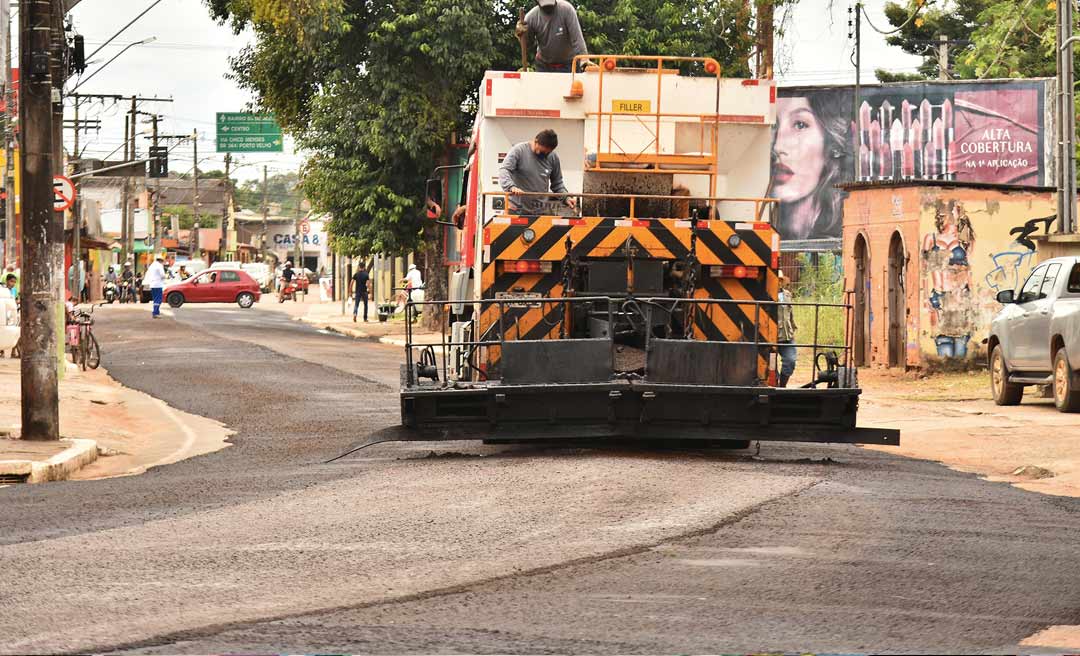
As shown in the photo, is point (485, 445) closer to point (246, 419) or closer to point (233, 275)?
point (246, 419)

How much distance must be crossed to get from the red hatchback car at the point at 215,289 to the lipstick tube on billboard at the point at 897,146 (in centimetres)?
3036

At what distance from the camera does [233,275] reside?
65.1 metres

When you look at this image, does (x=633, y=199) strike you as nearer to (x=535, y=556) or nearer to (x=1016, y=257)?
(x=535, y=556)

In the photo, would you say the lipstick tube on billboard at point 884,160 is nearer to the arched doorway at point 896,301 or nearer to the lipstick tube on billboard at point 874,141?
the lipstick tube on billboard at point 874,141

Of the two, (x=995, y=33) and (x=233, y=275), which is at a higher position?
(x=995, y=33)

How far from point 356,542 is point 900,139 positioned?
35221 millimetres

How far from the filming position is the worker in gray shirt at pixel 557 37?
15.7m

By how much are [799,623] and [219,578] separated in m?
2.70

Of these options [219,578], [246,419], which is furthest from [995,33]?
[219,578]

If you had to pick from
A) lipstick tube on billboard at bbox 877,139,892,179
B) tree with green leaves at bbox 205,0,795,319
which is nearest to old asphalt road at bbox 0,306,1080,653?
tree with green leaves at bbox 205,0,795,319

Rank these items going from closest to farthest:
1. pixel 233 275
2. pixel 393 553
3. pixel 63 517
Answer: pixel 393 553, pixel 63 517, pixel 233 275

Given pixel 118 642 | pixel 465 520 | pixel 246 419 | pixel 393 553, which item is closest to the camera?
pixel 118 642

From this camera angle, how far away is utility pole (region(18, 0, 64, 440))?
1548 cm

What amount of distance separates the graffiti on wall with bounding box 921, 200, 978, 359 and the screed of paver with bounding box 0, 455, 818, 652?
605 inches
